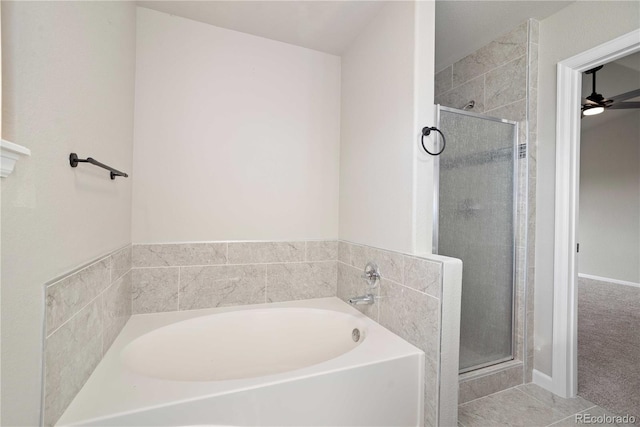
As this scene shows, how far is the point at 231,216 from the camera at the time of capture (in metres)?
2.05

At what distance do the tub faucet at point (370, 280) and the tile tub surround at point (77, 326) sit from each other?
4.27 ft

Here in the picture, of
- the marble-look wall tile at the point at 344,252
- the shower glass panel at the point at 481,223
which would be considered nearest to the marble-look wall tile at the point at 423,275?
the shower glass panel at the point at 481,223

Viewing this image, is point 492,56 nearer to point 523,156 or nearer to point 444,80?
point 444,80

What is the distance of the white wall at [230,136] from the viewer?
187 centimetres

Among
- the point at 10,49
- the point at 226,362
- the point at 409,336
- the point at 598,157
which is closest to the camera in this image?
the point at 10,49

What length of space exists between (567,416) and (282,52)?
2963mm

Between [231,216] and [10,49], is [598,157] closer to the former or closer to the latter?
[231,216]

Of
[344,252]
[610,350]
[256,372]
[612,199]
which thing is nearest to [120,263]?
[256,372]

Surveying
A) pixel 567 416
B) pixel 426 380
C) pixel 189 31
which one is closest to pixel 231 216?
pixel 189 31

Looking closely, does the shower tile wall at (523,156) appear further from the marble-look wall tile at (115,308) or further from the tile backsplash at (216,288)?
the marble-look wall tile at (115,308)

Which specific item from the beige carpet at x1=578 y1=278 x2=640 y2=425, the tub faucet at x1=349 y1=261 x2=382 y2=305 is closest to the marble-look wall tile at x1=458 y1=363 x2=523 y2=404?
the beige carpet at x1=578 y1=278 x2=640 y2=425

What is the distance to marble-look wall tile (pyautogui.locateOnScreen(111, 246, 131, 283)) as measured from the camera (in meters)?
1.44

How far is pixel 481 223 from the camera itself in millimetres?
1940

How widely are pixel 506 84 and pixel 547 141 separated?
1.69 feet
